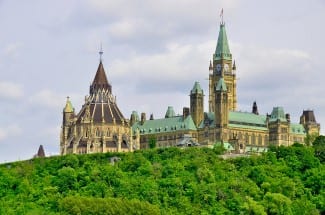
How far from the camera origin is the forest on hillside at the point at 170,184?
359ft

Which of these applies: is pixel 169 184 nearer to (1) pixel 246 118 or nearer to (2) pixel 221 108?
(2) pixel 221 108

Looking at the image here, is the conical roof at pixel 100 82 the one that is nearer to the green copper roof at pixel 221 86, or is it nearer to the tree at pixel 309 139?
the green copper roof at pixel 221 86

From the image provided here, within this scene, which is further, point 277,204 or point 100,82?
point 100,82

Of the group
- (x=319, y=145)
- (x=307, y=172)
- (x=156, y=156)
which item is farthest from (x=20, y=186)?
(x=319, y=145)

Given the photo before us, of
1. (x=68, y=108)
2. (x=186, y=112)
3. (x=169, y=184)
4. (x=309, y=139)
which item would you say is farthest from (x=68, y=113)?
(x=169, y=184)

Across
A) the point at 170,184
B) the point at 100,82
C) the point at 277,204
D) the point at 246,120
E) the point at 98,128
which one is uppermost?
the point at 100,82

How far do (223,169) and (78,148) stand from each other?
5128 centimetres

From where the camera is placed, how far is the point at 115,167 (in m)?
125

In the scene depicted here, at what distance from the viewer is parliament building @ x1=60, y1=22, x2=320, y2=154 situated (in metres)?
175

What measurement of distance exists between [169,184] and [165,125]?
2878 inches

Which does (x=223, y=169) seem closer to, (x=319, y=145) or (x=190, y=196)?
(x=190, y=196)

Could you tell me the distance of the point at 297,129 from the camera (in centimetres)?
19512

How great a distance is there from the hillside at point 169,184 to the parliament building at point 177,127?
3863 centimetres

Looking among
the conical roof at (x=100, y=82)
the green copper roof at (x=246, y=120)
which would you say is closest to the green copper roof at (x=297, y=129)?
the green copper roof at (x=246, y=120)
